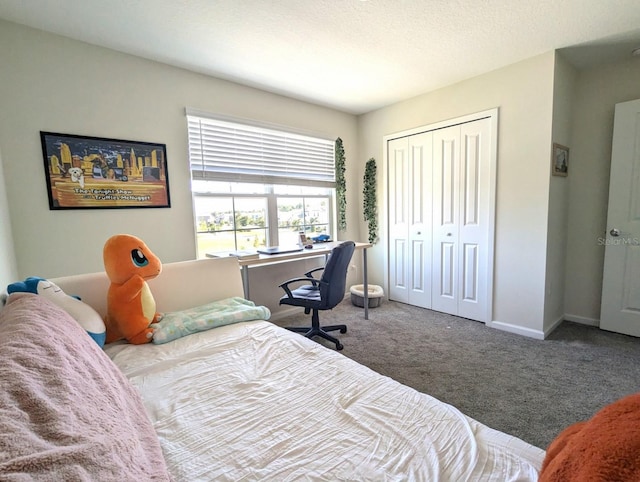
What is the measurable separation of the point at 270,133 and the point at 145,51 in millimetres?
1253

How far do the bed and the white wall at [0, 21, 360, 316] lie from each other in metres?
1.27

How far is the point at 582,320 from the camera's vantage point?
302 centimetres

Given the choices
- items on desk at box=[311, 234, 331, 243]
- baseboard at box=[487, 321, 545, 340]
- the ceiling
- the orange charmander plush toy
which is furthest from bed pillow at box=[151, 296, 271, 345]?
baseboard at box=[487, 321, 545, 340]

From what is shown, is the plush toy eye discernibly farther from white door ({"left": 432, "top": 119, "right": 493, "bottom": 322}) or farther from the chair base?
white door ({"left": 432, "top": 119, "right": 493, "bottom": 322})

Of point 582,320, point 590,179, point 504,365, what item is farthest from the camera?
point 582,320

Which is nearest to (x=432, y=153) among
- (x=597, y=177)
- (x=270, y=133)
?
(x=597, y=177)

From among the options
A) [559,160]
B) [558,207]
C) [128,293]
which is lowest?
[128,293]

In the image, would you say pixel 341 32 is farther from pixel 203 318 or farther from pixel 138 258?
pixel 203 318

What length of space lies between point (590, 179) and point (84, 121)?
4.43 meters

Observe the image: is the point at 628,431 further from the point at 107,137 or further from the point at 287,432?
the point at 107,137

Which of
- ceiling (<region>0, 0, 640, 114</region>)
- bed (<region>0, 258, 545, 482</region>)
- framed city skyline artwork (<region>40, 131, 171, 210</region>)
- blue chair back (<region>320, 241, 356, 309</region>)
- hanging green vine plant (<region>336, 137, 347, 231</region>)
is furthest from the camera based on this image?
hanging green vine plant (<region>336, 137, 347, 231</region>)

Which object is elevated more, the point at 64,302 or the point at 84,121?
the point at 84,121

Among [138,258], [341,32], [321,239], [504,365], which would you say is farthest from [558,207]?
[138,258]

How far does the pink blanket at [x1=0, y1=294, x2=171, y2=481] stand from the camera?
0.48m
